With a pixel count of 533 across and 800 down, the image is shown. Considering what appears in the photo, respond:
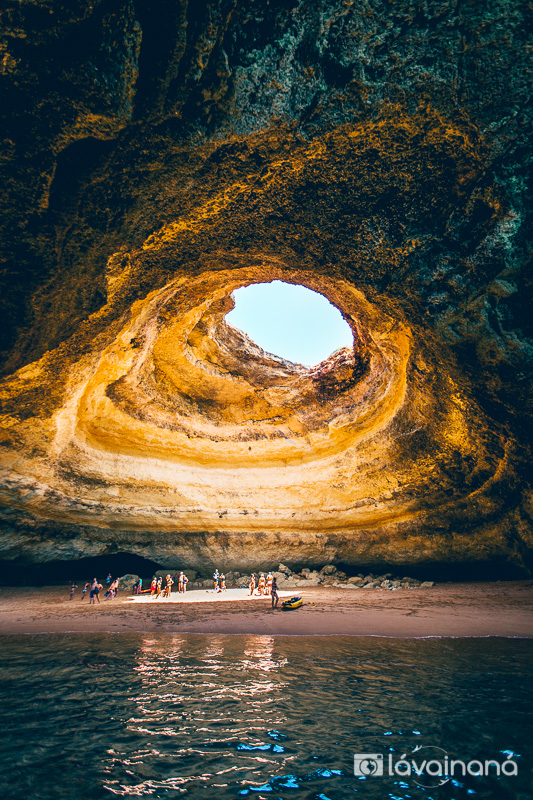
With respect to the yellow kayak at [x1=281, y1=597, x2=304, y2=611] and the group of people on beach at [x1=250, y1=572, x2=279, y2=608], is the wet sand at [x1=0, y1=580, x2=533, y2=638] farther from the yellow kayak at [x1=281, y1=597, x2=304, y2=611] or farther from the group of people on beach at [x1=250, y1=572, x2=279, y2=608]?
the group of people on beach at [x1=250, y1=572, x2=279, y2=608]

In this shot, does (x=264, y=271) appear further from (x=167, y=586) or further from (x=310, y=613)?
(x=167, y=586)

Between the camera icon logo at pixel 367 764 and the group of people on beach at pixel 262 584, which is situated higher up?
the group of people on beach at pixel 262 584

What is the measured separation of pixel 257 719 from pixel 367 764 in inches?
50.6

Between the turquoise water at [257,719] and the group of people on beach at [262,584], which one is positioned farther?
the group of people on beach at [262,584]

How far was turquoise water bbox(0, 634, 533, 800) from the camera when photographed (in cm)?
290

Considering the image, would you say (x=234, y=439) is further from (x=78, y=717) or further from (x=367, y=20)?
(x=367, y=20)

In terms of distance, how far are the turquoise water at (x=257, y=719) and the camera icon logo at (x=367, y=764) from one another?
71 mm

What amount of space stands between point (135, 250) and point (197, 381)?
5.31m

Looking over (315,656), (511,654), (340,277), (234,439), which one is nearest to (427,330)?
(340,277)

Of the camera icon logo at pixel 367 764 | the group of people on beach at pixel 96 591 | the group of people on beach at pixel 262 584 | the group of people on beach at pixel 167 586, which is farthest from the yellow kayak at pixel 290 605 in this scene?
the camera icon logo at pixel 367 764

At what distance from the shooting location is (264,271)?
843 centimetres

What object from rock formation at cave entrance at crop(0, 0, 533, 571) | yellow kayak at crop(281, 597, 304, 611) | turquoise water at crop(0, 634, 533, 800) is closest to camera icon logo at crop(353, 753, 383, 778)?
turquoise water at crop(0, 634, 533, 800)

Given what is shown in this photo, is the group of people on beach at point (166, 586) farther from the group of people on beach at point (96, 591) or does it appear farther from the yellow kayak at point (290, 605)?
the yellow kayak at point (290, 605)

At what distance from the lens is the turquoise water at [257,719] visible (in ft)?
9.53
